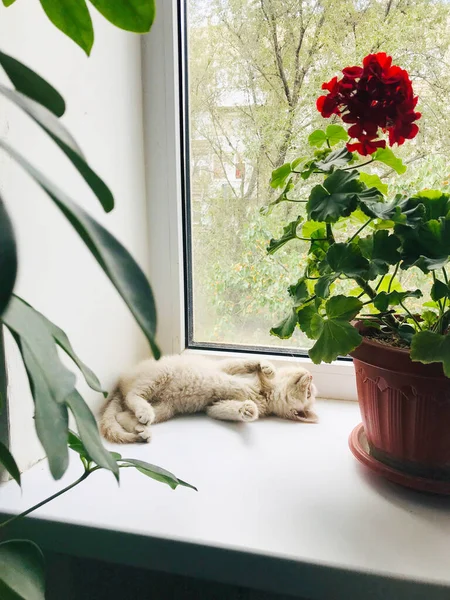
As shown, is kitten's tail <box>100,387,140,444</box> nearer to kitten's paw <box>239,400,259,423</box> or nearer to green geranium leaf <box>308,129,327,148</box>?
kitten's paw <box>239,400,259,423</box>

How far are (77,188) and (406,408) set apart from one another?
25.5 inches

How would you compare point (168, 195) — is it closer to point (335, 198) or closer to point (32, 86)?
point (335, 198)

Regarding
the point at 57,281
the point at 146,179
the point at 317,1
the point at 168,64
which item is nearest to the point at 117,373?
the point at 57,281

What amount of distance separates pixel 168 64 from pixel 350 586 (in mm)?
994

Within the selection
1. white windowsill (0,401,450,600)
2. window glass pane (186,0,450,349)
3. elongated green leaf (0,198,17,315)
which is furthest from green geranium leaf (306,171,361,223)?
elongated green leaf (0,198,17,315)

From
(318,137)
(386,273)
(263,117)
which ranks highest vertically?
(263,117)

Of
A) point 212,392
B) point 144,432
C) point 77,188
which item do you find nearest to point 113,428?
point 144,432

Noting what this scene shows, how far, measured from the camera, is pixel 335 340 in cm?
68

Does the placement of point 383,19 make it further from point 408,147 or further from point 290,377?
point 290,377

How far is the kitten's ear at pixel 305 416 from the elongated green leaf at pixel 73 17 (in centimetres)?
78

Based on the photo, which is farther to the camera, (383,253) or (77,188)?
(77,188)

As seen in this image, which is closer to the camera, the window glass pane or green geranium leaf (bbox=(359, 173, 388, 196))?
green geranium leaf (bbox=(359, 173, 388, 196))

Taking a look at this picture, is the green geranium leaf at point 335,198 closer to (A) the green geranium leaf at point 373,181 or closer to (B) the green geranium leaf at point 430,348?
(A) the green geranium leaf at point 373,181

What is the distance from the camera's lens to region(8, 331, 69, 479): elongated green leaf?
0.32 meters
